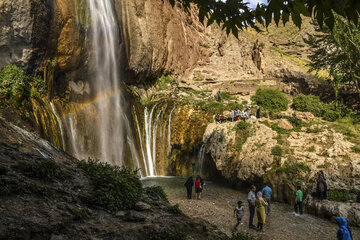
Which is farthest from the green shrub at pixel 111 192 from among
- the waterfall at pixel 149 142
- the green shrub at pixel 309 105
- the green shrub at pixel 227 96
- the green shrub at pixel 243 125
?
the green shrub at pixel 227 96

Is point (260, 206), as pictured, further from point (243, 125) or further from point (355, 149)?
point (243, 125)

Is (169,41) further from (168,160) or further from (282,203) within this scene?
(282,203)

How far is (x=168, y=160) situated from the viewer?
22922 mm

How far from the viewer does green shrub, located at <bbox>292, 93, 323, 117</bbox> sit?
25347 millimetres

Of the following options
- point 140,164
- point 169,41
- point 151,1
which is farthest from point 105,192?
point 169,41

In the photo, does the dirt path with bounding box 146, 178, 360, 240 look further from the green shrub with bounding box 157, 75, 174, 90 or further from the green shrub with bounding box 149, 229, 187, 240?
the green shrub with bounding box 157, 75, 174, 90

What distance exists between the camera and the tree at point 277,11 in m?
2.04

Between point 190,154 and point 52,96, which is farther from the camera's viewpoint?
point 190,154

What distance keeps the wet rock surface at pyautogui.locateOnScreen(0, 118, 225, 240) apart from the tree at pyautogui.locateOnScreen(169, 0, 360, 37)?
3.51 m

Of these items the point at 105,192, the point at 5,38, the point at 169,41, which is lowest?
the point at 105,192

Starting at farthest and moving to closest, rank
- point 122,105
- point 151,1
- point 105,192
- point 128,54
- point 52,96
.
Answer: point 151,1, point 128,54, point 122,105, point 52,96, point 105,192

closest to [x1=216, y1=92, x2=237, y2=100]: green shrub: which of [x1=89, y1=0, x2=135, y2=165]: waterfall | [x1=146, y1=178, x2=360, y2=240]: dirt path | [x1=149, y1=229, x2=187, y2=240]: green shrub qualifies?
[x1=89, y1=0, x2=135, y2=165]: waterfall

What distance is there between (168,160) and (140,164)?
2.64m

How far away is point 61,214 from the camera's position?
408cm
